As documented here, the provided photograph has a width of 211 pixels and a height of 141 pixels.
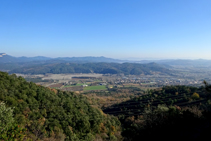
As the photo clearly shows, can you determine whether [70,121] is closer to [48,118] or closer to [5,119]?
[48,118]

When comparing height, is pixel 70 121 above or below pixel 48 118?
below

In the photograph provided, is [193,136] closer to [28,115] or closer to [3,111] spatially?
[3,111]

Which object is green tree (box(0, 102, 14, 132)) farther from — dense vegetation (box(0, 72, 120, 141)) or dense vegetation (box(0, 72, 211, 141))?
dense vegetation (box(0, 72, 120, 141))


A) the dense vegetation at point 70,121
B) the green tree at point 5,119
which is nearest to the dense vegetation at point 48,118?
the dense vegetation at point 70,121

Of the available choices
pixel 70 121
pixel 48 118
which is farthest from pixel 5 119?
pixel 70 121

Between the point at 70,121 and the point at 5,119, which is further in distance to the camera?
the point at 70,121

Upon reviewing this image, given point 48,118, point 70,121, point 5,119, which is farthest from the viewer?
point 70,121

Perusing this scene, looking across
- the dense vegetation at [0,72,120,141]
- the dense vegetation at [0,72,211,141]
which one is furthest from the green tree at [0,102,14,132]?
the dense vegetation at [0,72,120,141]

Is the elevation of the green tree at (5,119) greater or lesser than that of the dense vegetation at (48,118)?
greater

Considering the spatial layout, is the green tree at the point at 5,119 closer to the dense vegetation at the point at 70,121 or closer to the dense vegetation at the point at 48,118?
the dense vegetation at the point at 70,121

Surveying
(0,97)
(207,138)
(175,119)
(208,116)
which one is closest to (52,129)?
(0,97)

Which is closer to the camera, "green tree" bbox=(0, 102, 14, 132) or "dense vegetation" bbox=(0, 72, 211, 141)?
"green tree" bbox=(0, 102, 14, 132)
